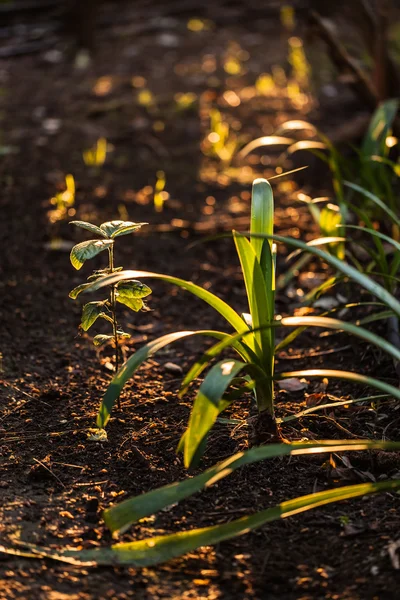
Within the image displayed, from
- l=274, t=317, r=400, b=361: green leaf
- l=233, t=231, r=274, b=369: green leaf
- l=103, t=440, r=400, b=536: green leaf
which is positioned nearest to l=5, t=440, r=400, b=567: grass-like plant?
l=103, t=440, r=400, b=536: green leaf

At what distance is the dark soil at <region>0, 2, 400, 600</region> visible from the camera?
1373 mm

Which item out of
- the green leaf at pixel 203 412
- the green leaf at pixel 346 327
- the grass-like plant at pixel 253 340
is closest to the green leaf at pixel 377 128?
the grass-like plant at pixel 253 340

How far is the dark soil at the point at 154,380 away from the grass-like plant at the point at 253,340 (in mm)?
166

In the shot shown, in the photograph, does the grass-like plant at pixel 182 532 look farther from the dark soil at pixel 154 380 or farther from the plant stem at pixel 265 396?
the plant stem at pixel 265 396

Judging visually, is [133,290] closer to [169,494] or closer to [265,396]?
[265,396]

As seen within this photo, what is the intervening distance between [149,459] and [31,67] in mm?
3961

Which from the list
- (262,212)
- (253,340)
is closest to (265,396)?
(253,340)

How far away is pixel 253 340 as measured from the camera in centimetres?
163

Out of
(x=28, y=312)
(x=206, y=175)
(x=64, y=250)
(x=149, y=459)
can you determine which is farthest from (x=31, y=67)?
(x=149, y=459)

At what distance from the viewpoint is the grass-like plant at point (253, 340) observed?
1.37 metres

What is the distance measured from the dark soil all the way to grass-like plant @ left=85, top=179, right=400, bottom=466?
0.55 ft

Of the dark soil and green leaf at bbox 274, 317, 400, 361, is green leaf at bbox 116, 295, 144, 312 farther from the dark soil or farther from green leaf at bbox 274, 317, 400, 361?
green leaf at bbox 274, 317, 400, 361

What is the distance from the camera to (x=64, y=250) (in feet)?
9.23

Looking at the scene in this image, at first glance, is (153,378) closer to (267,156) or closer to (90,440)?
(90,440)
